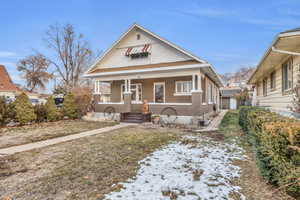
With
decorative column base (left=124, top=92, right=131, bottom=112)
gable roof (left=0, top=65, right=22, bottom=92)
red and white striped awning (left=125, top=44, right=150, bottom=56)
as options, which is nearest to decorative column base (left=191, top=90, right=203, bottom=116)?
decorative column base (left=124, top=92, right=131, bottom=112)

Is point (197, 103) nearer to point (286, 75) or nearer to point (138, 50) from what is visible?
point (286, 75)

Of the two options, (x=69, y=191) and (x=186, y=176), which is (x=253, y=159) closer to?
(x=186, y=176)

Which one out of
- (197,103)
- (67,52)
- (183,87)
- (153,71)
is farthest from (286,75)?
(67,52)

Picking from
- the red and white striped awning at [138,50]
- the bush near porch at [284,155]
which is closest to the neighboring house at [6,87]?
the red and white striped awning at [138,50]

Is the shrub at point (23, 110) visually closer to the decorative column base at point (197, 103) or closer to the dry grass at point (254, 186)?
the decorative column base at point (197, 103)

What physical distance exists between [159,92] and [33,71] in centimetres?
3380

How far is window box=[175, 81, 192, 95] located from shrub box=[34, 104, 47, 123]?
941 cm

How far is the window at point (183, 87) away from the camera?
12.7 m

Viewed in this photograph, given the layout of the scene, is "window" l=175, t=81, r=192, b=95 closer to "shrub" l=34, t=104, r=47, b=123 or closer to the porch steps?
the porch steps

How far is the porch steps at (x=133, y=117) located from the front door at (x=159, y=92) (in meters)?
2.67

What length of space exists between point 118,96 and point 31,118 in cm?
666

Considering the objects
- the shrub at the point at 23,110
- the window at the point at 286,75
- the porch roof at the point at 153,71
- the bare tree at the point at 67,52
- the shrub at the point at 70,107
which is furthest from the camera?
the bare tree at the point at 67,52

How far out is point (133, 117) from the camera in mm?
11836

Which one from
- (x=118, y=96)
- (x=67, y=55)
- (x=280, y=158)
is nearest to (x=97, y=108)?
(x=118, y=96)
